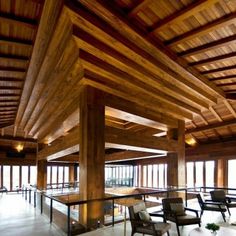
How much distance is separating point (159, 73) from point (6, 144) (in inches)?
506

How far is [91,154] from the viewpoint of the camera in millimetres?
6129

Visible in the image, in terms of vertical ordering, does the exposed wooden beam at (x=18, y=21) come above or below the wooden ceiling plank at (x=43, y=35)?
above

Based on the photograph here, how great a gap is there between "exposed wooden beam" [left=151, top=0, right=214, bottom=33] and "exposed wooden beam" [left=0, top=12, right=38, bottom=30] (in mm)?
2063

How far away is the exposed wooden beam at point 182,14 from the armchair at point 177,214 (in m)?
3.79

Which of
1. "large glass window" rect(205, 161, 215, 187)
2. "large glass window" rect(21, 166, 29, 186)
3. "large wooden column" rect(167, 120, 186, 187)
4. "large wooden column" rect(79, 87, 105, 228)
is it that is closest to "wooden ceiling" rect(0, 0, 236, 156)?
"large wooden column" rect(79, 87, 105, 228)

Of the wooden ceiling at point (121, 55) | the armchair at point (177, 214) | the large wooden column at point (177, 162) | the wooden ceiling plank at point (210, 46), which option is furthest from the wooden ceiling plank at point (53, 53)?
the large wooden column at point (177, 162)

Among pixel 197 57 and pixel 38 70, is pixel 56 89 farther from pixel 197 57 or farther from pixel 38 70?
pixel 197 57

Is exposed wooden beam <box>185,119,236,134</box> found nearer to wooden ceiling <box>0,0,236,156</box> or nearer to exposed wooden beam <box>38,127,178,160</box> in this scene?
wooden ceiling <box>0,0,236,156</box>

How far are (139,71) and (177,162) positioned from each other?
4792 mm

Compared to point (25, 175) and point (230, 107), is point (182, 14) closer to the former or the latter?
point (230, 107)

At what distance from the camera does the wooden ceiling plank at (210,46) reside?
4.87 metres

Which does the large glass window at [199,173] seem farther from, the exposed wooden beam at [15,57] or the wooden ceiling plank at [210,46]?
the exposed wooden beam at [15,57]

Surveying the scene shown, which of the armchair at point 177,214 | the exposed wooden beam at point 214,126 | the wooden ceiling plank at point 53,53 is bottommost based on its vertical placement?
the armchair at point 177,214

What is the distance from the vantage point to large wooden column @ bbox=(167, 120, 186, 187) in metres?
9.37
